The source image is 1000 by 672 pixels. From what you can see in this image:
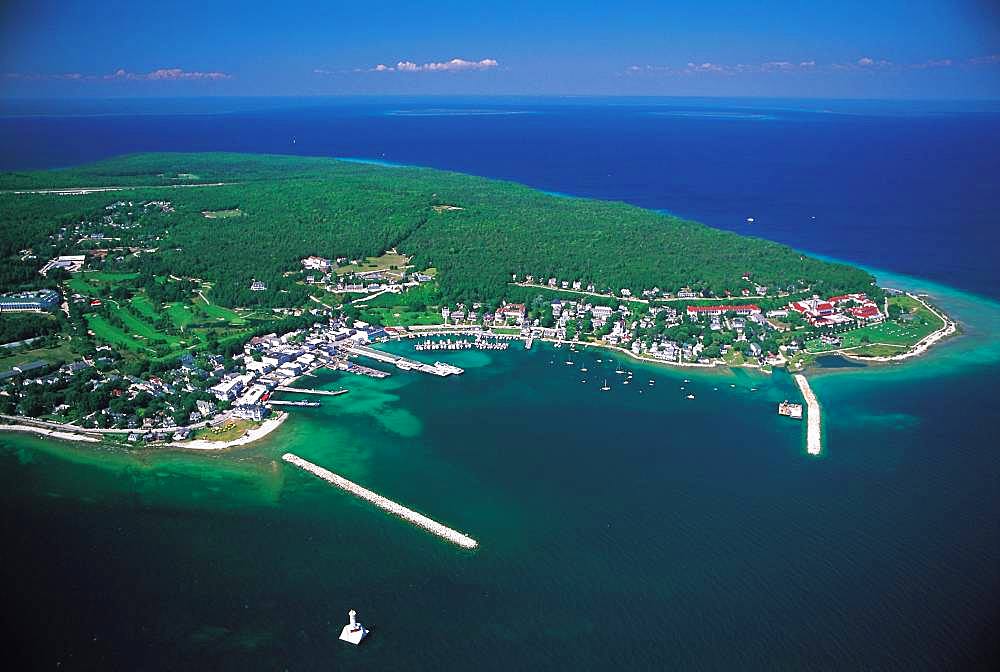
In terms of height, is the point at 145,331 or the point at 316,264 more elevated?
the point at 316,264

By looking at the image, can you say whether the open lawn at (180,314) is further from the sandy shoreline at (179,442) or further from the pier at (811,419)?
the pier at (811,419)

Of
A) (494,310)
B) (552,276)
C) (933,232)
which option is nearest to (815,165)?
(933,232)

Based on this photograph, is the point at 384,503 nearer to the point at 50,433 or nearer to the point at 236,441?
the point at 236,441

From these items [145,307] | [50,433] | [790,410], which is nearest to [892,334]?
[790,410]

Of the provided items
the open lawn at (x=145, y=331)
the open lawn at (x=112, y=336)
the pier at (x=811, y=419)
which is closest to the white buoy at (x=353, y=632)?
the pier at (x=811, y=419)

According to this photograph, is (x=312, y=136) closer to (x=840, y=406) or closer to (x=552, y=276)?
(x=552, y=276)

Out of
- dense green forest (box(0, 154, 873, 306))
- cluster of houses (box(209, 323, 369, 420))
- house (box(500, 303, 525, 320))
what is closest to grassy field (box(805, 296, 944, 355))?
dense green forest (box(0, 154, 873, 306))
